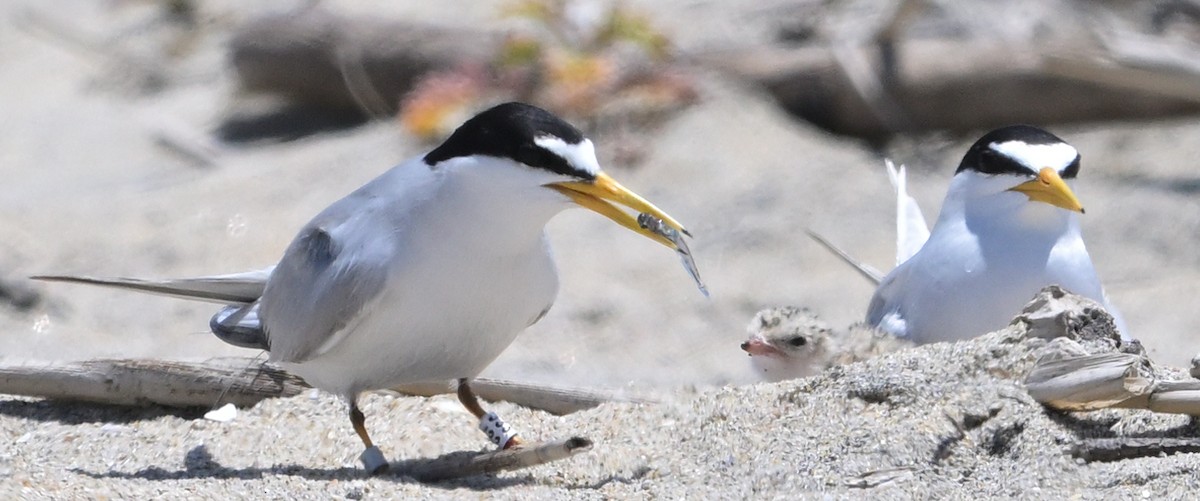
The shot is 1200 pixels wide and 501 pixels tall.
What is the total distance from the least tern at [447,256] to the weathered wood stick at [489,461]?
3.8 inches

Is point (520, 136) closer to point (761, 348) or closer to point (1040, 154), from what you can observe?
point (761, 348)

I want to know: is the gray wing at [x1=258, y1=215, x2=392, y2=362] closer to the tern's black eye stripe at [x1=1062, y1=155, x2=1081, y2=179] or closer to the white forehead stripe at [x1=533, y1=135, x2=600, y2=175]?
the white forehead stripe at [x1=533, y1=135, x2=600, y2=175]

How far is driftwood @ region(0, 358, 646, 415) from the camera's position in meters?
3.99

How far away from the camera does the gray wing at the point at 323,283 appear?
332 centimetres

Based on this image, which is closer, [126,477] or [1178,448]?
[1178,448]

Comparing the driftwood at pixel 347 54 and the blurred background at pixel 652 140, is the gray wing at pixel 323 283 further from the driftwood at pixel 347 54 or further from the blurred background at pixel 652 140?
the driftwood at pixel 347 54

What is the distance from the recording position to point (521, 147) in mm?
3211

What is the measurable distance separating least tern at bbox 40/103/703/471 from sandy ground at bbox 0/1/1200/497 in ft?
0.95

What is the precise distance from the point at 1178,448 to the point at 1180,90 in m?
4.98

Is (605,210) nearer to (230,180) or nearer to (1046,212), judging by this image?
(1046,212)

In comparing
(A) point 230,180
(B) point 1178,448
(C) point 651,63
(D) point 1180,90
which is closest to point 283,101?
(A) point 230,180

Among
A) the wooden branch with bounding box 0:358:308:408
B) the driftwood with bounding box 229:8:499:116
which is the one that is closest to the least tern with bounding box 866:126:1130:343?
the wooden branch with bounding box 0:358:308:408

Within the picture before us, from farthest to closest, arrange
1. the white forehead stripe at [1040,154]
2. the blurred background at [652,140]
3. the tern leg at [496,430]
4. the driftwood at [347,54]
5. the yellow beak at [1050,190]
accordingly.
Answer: the driftwood at [347,54]
the blurred background at [652,140]
the white forehead stripe at [1040,154]
the yellow beak at [1050,190]
the tern leg at [496,430]

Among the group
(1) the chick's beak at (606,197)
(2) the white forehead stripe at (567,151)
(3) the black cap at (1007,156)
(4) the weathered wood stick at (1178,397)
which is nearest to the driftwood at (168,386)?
(1) the chick's beak at (606,197)
